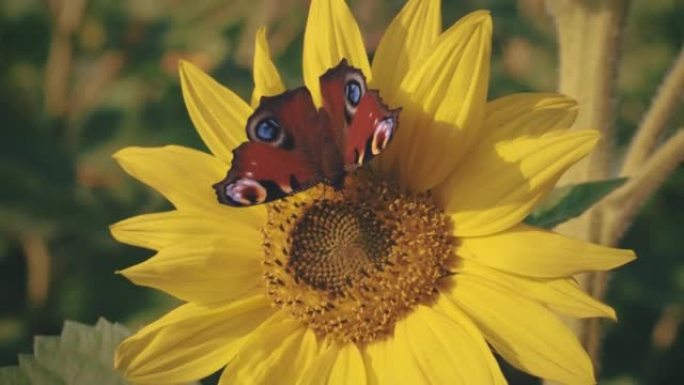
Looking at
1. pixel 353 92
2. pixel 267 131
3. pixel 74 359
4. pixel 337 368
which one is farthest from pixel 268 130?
pixel 74 359

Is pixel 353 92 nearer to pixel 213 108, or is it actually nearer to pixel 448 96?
pixel 448 96

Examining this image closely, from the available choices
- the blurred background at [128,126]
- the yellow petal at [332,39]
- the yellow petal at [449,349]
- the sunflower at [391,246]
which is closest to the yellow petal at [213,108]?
the sunflower at [391,246]

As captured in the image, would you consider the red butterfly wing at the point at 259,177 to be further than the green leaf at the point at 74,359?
No

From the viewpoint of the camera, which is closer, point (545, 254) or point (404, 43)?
point (545, 254)

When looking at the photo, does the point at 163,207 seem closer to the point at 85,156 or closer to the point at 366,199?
the point at 85,156

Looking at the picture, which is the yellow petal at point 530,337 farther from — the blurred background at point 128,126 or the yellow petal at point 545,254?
the blurred background at point 128,126

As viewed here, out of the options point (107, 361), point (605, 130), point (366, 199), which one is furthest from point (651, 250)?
point (107, 361)

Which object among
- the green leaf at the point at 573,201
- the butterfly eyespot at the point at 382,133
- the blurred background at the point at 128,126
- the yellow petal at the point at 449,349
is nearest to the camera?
the butterfly eyespot at the point at 382,133
